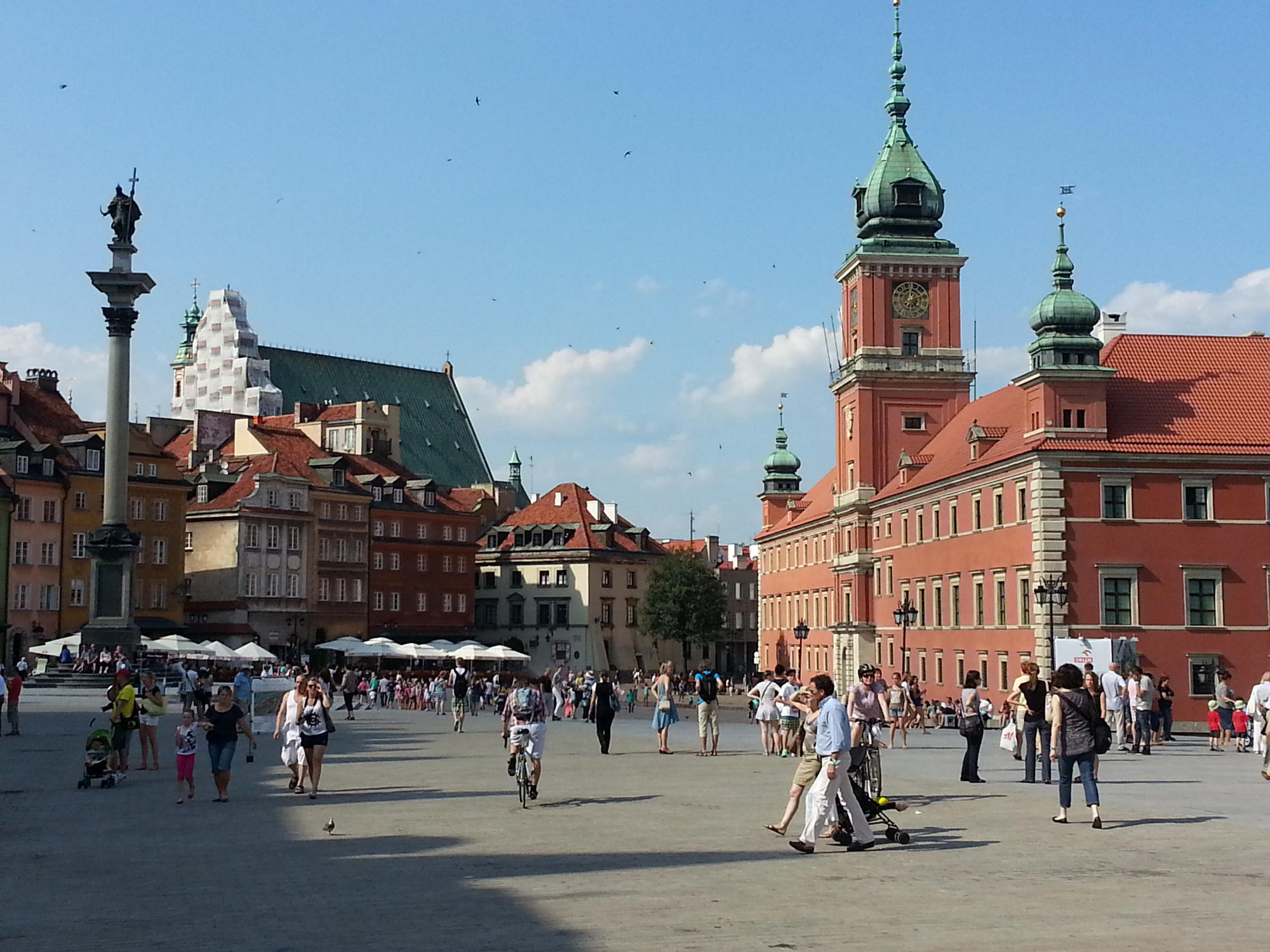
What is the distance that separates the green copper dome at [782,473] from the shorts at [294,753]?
95.3 metres

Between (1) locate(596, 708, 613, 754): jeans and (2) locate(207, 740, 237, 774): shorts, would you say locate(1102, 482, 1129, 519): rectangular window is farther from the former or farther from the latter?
(2) locate(207, 740, 237, 774): shorts

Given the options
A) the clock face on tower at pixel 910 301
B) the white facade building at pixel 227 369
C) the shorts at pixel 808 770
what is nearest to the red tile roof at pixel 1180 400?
the clock face on tower at pixel 910 301

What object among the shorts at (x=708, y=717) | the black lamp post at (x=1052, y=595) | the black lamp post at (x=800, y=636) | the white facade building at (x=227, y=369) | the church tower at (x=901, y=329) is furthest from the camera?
the white facade building at (x=227, y=369)

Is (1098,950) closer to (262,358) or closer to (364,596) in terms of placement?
(364,596)

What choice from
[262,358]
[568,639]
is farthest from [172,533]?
[262,358]

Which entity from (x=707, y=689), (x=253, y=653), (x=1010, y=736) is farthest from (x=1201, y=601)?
(x=253, y=653)

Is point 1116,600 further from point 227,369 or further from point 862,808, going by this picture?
point 227,369

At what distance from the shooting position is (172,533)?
295ft

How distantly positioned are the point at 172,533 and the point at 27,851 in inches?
2979

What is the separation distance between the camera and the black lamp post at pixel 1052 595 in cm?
4850

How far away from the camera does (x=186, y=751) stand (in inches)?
884

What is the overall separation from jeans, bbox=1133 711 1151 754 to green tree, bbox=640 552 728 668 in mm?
76569

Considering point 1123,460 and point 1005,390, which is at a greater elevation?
point 1005,390

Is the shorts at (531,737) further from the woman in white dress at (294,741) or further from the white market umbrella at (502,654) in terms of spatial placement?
the white market umbrella at (502,654)
